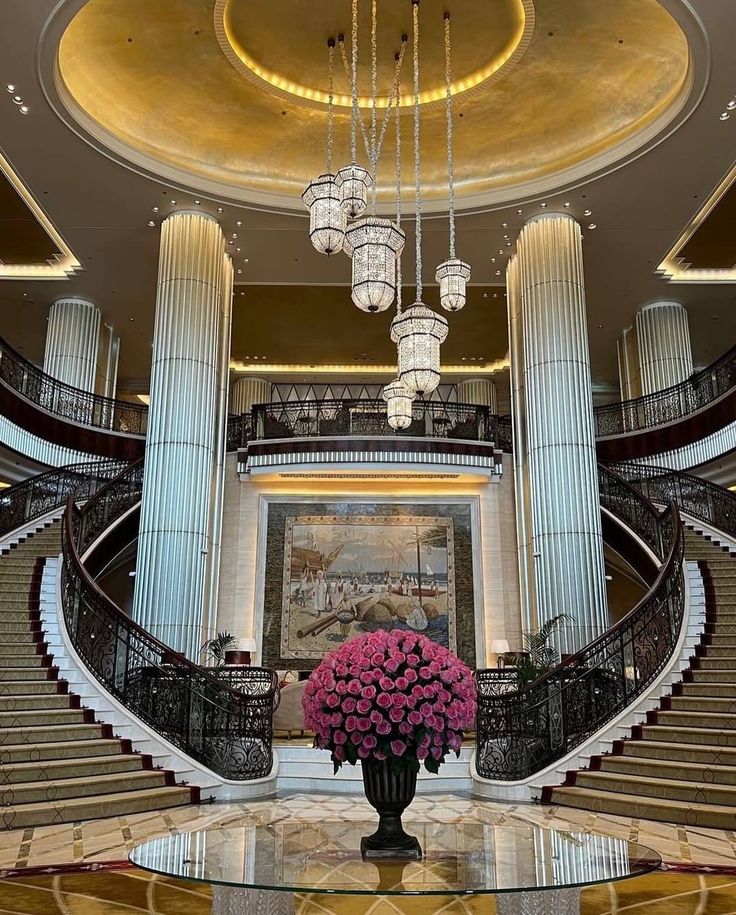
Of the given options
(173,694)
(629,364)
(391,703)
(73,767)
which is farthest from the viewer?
(629,364)

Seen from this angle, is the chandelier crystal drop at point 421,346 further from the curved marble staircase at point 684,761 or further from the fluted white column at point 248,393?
the fluted white column at point 248,393

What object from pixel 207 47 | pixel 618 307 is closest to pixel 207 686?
pixel 207 47

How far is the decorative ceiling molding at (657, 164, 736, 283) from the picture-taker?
12.6 metres

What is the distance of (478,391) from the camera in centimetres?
2084

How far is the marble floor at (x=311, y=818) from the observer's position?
15.5 ft

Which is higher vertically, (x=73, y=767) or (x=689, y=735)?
(x=689, y=735)

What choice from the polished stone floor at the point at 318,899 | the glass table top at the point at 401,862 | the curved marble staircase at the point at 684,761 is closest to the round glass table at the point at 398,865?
the glass table top at the point at 401,862

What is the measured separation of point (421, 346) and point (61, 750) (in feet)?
15.1

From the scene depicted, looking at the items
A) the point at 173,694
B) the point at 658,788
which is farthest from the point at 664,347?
the point at 173,694

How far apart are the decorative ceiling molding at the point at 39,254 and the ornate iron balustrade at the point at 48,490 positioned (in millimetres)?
3891

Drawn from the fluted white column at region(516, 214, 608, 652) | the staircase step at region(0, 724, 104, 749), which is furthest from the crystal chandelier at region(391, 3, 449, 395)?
the fluted white column at region(516, 214, 608, 652)

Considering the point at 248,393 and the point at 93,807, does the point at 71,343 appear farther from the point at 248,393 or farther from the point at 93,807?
the point at 93,807

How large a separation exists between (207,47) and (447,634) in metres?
9.41

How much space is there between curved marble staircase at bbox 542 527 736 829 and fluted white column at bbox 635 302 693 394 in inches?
343
